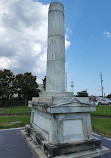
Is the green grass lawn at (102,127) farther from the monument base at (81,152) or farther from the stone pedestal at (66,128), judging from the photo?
the stone pedestal at (66,128)

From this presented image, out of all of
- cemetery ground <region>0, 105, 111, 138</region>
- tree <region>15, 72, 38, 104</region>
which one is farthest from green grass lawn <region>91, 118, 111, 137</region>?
tree <region>15, 72, 38, 104</region>

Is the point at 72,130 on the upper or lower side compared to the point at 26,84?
lower

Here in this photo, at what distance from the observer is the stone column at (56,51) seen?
4375mm

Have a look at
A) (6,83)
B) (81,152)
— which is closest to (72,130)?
(81,152)

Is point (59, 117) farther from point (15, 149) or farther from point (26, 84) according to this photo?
point (26, 84)

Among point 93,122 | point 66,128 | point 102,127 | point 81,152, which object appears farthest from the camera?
point 93,122

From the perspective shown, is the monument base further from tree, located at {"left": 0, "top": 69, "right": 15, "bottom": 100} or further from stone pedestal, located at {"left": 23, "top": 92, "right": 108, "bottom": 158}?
tree, located at {"left": 0, "top": 69, "right": 15, "bottom": 100}

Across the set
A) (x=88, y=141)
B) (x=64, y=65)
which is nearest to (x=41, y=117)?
(x=88, y=141)

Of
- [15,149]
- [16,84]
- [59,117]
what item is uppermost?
[16,84]

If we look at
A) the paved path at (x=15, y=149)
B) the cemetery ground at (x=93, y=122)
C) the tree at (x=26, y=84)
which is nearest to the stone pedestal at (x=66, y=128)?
the paved path at (x=15, y=149)

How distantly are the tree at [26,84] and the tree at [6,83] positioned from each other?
1.27 m

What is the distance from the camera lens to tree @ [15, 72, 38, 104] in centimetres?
2569

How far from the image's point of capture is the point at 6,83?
78.3 feet

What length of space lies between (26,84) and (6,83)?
4084 millimetres
